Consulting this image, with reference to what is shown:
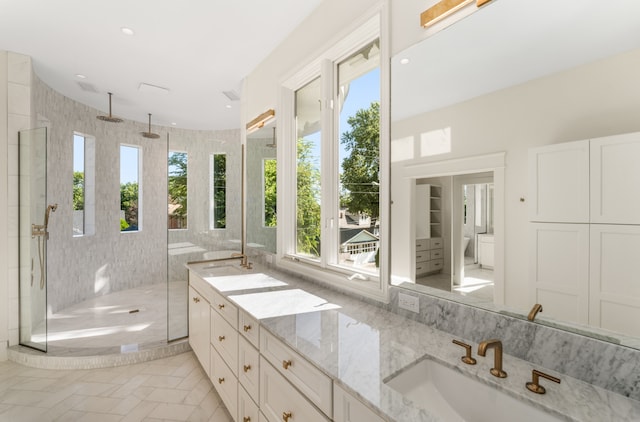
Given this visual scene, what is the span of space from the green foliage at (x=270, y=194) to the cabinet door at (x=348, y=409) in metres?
1.94

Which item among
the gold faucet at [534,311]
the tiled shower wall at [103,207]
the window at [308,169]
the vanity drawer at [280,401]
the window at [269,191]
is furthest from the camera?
the tiled shower wall at [103,207]

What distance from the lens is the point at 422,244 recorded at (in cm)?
142

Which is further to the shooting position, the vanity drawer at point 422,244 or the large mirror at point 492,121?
the vanity drawer at point 422,244

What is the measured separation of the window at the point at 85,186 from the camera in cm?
445

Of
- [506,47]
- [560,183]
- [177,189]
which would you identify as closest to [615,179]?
[560,183]

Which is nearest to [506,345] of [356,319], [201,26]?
[356,319]

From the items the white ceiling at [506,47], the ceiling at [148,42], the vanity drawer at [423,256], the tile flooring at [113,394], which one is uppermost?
the ceiling at [148,42]

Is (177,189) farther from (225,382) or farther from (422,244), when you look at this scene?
(422,244)

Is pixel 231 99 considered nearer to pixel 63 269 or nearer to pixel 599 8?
pixel 63 269

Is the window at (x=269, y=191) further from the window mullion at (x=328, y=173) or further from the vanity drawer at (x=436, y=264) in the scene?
the vanity drawer at (x=436, y=264)

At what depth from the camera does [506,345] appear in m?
1.07

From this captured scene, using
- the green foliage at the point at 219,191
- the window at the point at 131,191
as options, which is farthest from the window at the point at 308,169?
the window at the point at 131,191

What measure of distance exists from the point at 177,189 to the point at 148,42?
1.36 m

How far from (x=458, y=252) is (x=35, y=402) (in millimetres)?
3115
